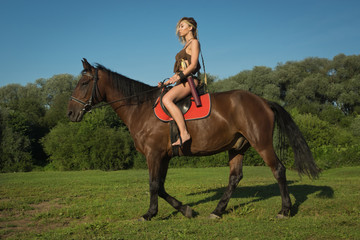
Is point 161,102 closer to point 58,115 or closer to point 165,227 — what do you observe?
point 165,227

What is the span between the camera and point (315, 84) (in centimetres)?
4753

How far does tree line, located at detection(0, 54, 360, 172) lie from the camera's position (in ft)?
85.5

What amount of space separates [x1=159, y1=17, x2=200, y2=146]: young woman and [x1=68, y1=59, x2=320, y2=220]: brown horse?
0.30 metres

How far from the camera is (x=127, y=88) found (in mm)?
6285

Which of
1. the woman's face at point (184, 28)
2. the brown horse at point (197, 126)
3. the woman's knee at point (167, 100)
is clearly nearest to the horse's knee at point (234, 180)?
the brown horse at point (197, 126)

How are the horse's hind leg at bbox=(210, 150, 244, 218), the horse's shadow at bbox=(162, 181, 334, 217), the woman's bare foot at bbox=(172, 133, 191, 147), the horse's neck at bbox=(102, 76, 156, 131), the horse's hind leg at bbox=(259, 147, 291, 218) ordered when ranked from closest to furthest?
1. the woman's bare foot at bbox=(172, 133, 191, 147)
2. the horse's hind leg at bbox=(259, 147, 291, 218)
3. the horse's neck at bbox=(102, 76, 156, 131)
4. the horse's hind leg at bbox=(210, 150, 244, 218)
5. the horse's shadow at bbox=(162, 181, 334, 217)

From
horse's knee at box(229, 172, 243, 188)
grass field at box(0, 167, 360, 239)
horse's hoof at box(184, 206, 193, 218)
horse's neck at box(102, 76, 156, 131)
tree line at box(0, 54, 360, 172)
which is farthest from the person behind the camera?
tree line at box(0, 54, 360, 172)

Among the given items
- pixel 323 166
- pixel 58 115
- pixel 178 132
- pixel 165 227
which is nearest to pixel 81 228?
pixel 165 227

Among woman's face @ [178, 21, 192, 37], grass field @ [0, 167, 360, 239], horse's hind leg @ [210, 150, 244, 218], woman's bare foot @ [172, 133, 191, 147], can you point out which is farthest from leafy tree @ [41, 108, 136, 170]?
woman's bare foot @ [172, 133, 191, 147]

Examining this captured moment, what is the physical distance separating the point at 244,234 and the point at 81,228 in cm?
271

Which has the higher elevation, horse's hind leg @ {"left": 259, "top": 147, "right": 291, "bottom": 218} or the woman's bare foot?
the woman's bare foot

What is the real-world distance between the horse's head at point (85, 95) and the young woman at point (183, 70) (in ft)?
4.96

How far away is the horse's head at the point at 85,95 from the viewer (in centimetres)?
607

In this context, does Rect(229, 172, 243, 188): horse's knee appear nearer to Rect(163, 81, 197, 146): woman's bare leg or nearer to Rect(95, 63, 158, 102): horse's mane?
Rect(163, 81, 197, 146): woman's bare leg
